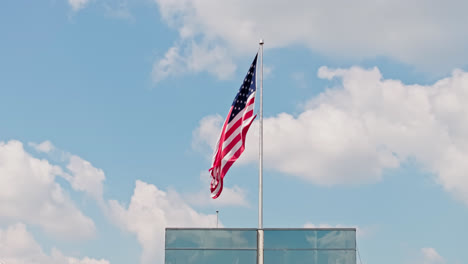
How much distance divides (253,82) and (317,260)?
7.94 metres

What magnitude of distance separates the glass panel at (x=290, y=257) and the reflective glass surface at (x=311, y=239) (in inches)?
8.2

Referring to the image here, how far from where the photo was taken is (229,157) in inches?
894

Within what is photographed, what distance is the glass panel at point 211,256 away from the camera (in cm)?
2508

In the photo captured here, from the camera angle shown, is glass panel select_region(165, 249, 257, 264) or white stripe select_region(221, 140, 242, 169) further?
glass panel select_region(165, 249, 257, 264)

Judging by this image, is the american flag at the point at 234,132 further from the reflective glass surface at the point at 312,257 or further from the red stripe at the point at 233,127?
the reflective glass surface at the point at 312,257

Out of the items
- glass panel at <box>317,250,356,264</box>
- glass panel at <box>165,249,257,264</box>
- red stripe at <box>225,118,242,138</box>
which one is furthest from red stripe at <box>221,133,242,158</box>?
glass panel at <box>317,250,356,264</box>

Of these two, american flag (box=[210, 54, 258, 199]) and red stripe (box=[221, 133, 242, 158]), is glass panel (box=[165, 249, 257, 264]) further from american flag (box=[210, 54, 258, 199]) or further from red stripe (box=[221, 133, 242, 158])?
red stripe (box=[221, 133, 242, 158])

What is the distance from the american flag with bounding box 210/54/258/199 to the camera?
2277cm

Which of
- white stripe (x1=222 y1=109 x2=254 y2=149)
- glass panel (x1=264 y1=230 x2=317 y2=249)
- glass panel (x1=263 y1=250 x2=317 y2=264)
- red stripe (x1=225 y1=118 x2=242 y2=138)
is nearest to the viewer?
white stripe (x1=222 y1=109 x2=254 y2=149)

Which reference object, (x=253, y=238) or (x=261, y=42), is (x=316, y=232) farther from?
(x=261, y=42)

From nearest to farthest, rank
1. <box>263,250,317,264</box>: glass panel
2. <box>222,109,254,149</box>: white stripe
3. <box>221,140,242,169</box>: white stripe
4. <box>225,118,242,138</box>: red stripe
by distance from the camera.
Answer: <box>221,140,242,169</box>: white stripe < <box>222,109,254,149</box>: white stripe < <box>225,118,242,138</box>: red stripe < <box>263,250,317,264</box>: glass panel

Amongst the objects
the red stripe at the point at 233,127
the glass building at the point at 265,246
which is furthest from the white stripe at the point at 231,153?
the glass building at the point at 265,246

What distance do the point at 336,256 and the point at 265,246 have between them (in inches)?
118

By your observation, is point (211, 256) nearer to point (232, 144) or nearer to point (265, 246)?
point (265, 246)
